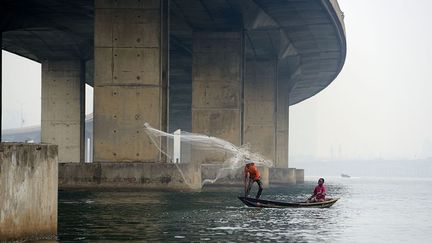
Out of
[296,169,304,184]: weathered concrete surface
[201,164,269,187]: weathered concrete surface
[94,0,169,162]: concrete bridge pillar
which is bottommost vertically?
[296,169,304,184]: weathered concrete surface

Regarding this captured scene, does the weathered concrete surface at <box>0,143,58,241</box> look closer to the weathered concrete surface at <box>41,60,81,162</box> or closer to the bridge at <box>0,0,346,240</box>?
the bridge at <box>0,0,346,240</box>

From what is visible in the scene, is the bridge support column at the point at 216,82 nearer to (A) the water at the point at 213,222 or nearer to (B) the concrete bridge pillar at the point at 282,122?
(A) the water at the point at 213,222

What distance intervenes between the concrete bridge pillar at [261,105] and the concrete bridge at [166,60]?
0.30ft

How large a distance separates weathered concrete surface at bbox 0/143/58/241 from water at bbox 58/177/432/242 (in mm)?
2844

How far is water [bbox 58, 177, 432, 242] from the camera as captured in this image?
2328 centimetres

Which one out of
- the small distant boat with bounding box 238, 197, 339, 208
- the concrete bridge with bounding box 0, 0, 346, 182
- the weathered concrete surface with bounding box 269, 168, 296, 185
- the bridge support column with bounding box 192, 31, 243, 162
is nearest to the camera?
the small distant boat with bounding box 238, 197, 339, 208

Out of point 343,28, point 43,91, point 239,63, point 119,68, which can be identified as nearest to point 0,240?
point 119,68

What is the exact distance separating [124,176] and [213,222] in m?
15.0

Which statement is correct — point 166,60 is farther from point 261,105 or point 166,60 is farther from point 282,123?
point 282,123

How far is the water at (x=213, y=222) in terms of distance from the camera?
2328 centimetres

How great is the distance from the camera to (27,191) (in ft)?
56.9

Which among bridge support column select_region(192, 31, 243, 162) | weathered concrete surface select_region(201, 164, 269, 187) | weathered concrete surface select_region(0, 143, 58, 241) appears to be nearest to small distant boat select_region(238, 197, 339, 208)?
weathered concrete surface select_region(0, 143, 58, 241)

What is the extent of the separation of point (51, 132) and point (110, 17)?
113 feet

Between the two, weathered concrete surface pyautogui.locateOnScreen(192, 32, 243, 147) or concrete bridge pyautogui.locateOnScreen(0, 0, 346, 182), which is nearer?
concrete bridge pyautogui.locateOnScreen(0, 0, 346, 182)
